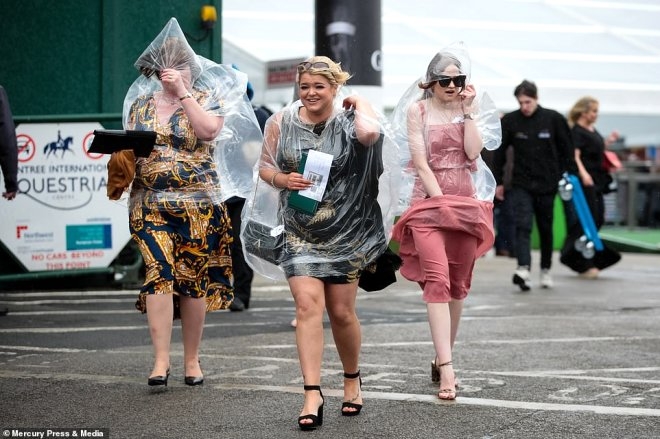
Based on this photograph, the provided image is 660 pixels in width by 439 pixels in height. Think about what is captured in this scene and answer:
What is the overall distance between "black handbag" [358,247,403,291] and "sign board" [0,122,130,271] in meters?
5.54

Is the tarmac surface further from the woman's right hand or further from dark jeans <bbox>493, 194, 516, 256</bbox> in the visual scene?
dark jeans <bbox>493, 194, 516, 256</bbox>

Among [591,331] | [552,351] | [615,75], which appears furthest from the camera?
[615,75]

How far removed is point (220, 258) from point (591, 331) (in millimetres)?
3517

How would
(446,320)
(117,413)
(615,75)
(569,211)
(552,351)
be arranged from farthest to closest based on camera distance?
(615,75), (569,211), (552,351), (446,320), (117,413)

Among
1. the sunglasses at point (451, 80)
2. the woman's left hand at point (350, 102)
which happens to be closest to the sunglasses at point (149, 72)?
the woman's left hand at point (350, 102)

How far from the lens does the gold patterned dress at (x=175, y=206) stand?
6.77 meters

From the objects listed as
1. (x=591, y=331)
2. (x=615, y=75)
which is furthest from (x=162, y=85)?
(x=615, y=75)

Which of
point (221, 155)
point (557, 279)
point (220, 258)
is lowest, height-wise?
point (557, 279)

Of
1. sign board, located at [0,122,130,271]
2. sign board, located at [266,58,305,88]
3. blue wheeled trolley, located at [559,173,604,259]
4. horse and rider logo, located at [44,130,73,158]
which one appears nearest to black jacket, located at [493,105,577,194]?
blue wheeled trolley, located at [559,173,604,259]

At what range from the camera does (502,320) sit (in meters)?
10.2

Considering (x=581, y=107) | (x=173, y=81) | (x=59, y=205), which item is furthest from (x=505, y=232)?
(x=173, y=81)

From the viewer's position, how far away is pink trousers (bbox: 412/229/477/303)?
22.2 ft

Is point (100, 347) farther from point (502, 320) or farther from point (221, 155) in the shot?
point (502, 320)

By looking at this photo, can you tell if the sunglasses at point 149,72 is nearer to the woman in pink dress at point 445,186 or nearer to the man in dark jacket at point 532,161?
the woman in pink dress at point 445,186
